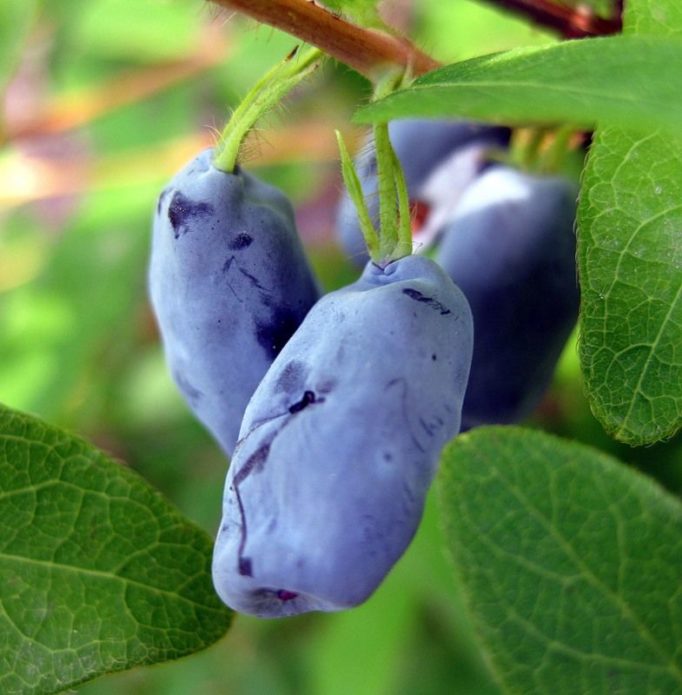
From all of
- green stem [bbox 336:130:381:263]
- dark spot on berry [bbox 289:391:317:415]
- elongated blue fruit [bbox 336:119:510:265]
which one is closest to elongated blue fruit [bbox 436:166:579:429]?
elongated blue fruit [bbox 336:119:510:265]

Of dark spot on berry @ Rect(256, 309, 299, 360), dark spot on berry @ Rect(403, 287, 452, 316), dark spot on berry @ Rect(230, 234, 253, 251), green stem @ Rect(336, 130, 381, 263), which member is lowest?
dark spot on berry @ Rect(256, 309, 299, 360)

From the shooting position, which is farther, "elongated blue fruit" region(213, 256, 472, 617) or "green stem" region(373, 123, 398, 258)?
"green stem" region(373, 123, 398, 258)

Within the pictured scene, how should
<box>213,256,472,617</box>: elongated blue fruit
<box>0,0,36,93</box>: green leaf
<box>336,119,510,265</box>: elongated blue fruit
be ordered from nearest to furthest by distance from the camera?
<box>213,256,472,617</box>: elongated blue fruit < <box>336,119,510,265</box>: elongated blue fruit < <box>0,0,36,93</box>: green leaf

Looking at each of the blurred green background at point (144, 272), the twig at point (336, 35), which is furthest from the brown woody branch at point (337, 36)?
the blurred green background at point (144, 272)

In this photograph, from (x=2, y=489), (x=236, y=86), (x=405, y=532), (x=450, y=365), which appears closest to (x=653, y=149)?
(x=450, y=365)

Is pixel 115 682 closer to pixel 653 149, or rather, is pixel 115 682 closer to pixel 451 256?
pixel 451 256

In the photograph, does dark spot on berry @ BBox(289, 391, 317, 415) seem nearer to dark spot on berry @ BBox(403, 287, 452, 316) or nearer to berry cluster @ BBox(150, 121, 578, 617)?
berry cluster @ BBox(150, 121, 578, 617)

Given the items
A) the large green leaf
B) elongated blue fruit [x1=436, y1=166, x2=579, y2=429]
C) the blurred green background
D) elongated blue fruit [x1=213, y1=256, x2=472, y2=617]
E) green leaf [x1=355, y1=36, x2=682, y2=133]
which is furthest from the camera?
the blurred green background

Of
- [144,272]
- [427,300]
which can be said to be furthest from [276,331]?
[144,272]

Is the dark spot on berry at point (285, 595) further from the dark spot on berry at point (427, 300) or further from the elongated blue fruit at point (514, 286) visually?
the elongated blue fruit at point (514, 286)
